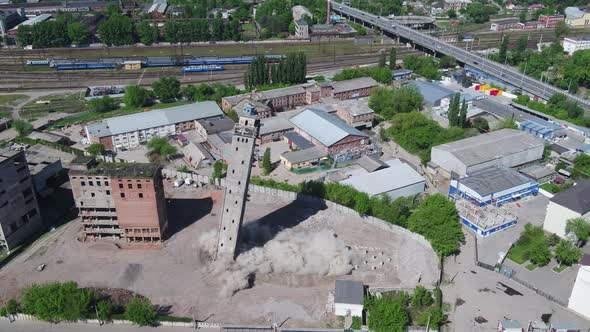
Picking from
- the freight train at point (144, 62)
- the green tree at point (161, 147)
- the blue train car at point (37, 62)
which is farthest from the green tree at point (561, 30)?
the blue train car at point (37, 62)

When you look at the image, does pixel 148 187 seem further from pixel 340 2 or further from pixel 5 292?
pixel 340 2

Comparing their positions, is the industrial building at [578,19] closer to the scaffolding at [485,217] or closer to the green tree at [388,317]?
the scaffolding at [485,217]

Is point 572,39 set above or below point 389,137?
above

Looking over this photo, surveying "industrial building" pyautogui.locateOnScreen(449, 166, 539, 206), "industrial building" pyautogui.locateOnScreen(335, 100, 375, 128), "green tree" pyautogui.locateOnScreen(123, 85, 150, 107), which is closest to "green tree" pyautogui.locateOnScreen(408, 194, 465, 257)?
"industrial building" pyautogui.locateOnScreen(449, 166, 539, 206)

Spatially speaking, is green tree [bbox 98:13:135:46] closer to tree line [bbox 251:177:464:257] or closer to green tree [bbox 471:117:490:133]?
tree line [bbox 251:177:464:257]

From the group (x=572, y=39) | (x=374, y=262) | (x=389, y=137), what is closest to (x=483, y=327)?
(x=374, y=262)
